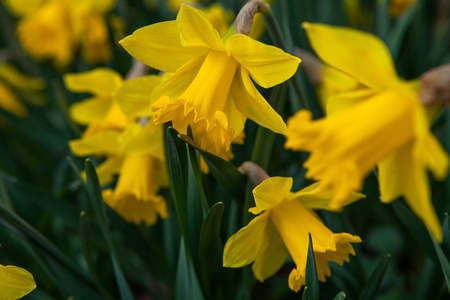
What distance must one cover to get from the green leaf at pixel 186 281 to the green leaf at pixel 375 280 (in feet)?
1.29

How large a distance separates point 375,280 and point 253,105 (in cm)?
50

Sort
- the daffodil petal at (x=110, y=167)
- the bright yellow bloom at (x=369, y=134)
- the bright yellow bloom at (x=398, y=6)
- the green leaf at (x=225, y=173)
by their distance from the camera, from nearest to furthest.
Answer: the bright yellow bloom at (x=369, y=134)
the green leaf at (x=225, y=173)
the daffodil petal at (x=110, y=167)
the bright yellow bloom at (x=398, y=6)

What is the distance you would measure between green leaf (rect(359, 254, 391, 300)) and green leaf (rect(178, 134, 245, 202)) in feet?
1.15

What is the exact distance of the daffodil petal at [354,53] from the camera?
76cm

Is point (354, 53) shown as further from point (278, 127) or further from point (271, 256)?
point (271, 256)

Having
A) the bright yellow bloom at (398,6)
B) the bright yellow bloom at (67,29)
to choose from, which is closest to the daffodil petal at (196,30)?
the bright yellow bloom at (67,29)

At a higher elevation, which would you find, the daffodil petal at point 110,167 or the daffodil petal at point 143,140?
the daffodil petal at point 143,140

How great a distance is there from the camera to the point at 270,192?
888mm

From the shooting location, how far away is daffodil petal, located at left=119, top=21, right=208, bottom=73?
906mm

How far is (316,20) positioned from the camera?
211 centimetres

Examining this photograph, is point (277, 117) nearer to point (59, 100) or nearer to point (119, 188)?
point (119, 188)

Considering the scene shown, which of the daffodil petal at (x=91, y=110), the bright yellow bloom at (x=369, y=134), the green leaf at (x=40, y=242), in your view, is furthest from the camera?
the daffodil petal at (x=91, y=110)

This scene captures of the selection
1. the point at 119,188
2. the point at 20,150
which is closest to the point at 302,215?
the point at 119,188

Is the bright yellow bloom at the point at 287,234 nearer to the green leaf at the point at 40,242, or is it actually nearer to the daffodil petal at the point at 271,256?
the daffodil petal at the point at 271,256
